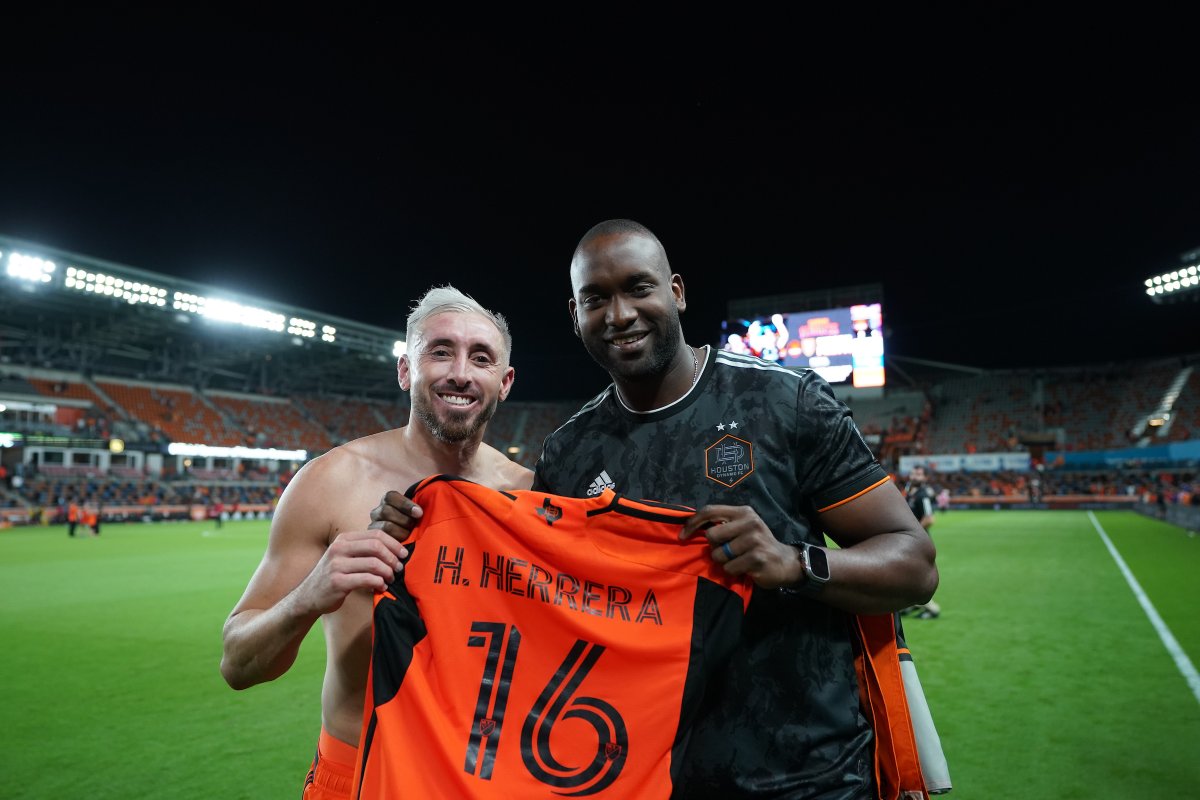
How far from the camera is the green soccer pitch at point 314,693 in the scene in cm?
470

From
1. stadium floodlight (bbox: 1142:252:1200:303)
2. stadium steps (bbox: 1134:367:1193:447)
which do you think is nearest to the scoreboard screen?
stadium floodlight (bbox: 1142:252:1200:303)

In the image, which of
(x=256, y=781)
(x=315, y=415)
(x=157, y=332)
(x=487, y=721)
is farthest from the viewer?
(x=315, y=415)

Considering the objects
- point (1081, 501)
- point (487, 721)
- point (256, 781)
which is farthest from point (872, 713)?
point (1081, 501)

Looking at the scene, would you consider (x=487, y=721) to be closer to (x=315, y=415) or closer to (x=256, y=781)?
(x=256, y=781)

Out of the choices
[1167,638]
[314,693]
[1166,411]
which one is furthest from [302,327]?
[1166,411]

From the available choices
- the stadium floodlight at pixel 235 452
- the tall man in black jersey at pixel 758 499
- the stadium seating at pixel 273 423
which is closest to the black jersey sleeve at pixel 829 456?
the tall man in black jersey at pixel 758 499

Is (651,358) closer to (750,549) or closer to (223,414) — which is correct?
(750,549)

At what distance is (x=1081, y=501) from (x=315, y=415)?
5117 centimetres

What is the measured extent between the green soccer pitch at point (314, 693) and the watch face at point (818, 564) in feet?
11.5

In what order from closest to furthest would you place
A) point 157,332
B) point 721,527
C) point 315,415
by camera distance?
1. point 721,527
2. point 157,332
3. point 315,415

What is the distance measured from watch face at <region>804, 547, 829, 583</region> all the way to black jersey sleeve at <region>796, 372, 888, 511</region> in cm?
24

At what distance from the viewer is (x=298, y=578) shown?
8.32ft

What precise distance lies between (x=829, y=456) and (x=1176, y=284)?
1680 inches

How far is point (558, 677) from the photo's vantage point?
2.15 m
